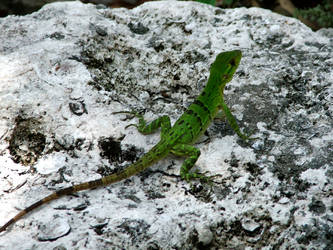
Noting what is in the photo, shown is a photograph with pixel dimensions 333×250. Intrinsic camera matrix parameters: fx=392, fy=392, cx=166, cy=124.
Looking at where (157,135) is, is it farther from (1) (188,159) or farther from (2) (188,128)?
(1) (188,159)

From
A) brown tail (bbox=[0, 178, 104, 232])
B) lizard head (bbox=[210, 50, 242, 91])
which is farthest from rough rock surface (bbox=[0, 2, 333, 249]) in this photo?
lizard head (bbox=[210, 50, 242, 91])

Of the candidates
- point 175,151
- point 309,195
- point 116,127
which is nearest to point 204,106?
point 175,151

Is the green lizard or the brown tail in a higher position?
the green lizard

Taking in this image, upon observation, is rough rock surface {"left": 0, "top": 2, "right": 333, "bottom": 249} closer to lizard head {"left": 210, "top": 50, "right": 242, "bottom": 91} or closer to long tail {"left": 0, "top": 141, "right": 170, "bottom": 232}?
long tail {"left": 0, "top": 141, "right": 170, "bottom": 232}

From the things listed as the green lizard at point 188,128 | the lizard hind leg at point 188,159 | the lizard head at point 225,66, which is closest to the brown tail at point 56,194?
the green lizard at point 188,128

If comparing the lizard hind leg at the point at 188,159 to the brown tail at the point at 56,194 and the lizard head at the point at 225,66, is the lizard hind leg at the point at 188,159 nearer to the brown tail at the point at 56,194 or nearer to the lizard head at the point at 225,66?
the brown tail at the point at 56,194

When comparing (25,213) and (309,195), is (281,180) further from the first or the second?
(25,213)
